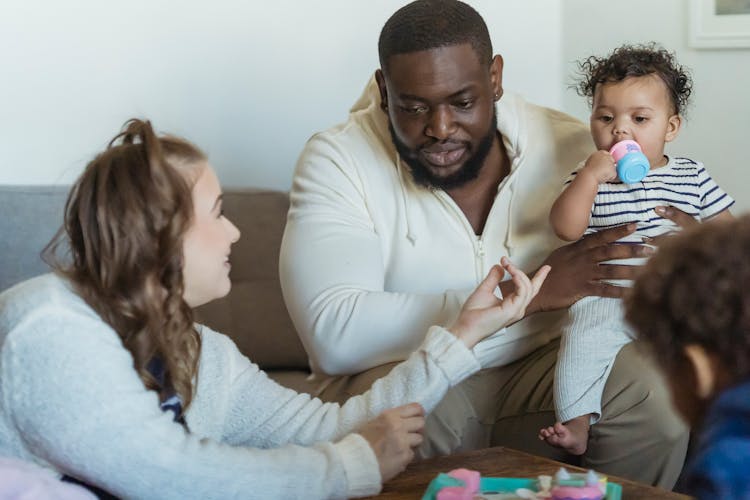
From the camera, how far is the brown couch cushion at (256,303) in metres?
2.73

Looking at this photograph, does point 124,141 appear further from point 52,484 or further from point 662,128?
point 662,128

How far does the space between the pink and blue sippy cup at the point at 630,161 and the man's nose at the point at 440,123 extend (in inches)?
13.0

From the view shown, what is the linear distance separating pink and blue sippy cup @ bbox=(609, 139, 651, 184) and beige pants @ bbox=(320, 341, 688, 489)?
33 centimetres

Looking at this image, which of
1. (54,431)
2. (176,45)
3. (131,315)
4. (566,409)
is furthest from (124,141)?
(176,45)

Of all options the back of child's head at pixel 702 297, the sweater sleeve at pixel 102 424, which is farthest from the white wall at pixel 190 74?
the back of child's head at pixel 702 297

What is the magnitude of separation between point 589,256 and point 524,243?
18 centimetres

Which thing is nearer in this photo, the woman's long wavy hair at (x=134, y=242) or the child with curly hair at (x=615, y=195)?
the woman's long wavy hair at (x=134, y=242)

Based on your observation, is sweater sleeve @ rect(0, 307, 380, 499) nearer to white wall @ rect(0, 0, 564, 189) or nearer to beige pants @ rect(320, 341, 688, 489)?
beige pants @ rect(320, 341, 688, 489)

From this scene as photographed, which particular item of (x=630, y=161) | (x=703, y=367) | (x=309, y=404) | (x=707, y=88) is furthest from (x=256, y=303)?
(x=703, y=367)

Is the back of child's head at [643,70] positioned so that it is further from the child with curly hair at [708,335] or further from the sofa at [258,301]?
the child with curly hair at [708,335]

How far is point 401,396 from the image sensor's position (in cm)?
183

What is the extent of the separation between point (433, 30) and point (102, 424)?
1.17 meters

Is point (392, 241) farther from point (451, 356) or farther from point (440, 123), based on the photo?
point (451, 356)

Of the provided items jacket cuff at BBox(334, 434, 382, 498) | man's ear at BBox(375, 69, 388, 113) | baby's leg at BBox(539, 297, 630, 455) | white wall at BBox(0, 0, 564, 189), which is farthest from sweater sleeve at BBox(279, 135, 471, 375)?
white wall at BBox(0, 0, 564, 189)
